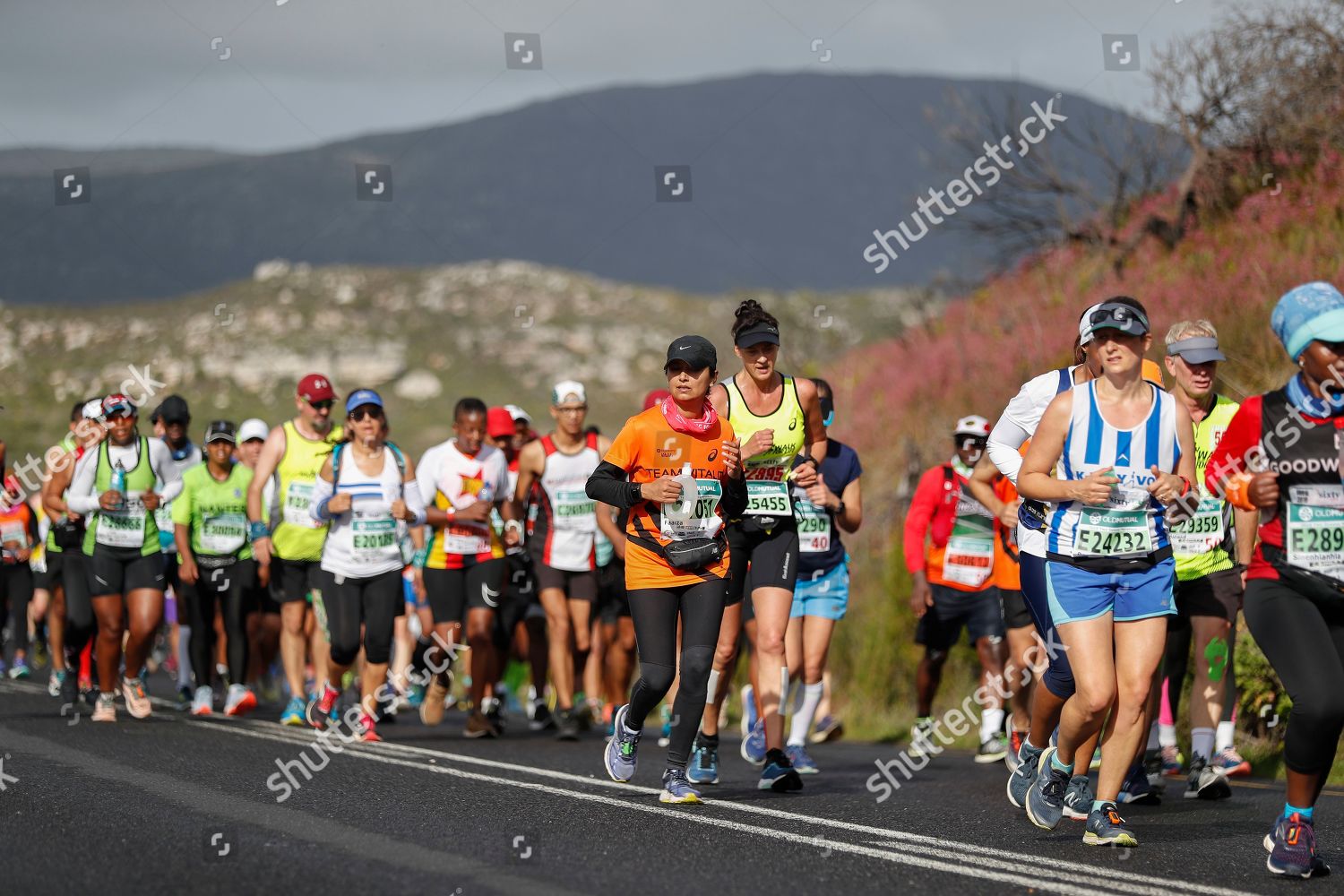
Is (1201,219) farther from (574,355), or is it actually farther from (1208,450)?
(574,355)

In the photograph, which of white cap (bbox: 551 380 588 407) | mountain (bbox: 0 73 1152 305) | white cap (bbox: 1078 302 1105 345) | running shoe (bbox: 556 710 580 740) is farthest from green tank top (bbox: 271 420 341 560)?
mountain (bbox: 0 73 1152 305)

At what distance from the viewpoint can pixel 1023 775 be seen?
8.51m

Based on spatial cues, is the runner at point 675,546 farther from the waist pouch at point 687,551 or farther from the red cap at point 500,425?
the red cap at point 500,425

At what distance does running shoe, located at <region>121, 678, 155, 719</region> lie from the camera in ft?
43.7

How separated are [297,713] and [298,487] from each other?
1739 millimetres

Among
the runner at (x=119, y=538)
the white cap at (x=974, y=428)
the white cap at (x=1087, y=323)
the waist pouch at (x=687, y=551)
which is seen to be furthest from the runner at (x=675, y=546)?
the runner at (x=119, y=538)

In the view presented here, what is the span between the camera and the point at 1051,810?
7.82m

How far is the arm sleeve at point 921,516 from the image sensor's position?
1261 cm

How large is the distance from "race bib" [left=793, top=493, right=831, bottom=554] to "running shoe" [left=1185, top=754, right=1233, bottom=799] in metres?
2.74

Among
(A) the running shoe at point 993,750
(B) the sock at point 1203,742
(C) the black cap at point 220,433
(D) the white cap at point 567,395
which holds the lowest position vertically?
(A) the running shoe at point 993,750

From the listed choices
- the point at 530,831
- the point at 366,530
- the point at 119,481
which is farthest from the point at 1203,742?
the point at 119,481

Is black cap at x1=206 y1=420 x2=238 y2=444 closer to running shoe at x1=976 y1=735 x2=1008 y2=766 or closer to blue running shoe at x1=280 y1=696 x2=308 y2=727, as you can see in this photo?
blue running shoe at x1=280 y1=696 x2=308 y2=727

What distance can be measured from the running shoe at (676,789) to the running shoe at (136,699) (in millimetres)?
6170

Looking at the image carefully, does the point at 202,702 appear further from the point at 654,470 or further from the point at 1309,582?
the point at 1309,582
